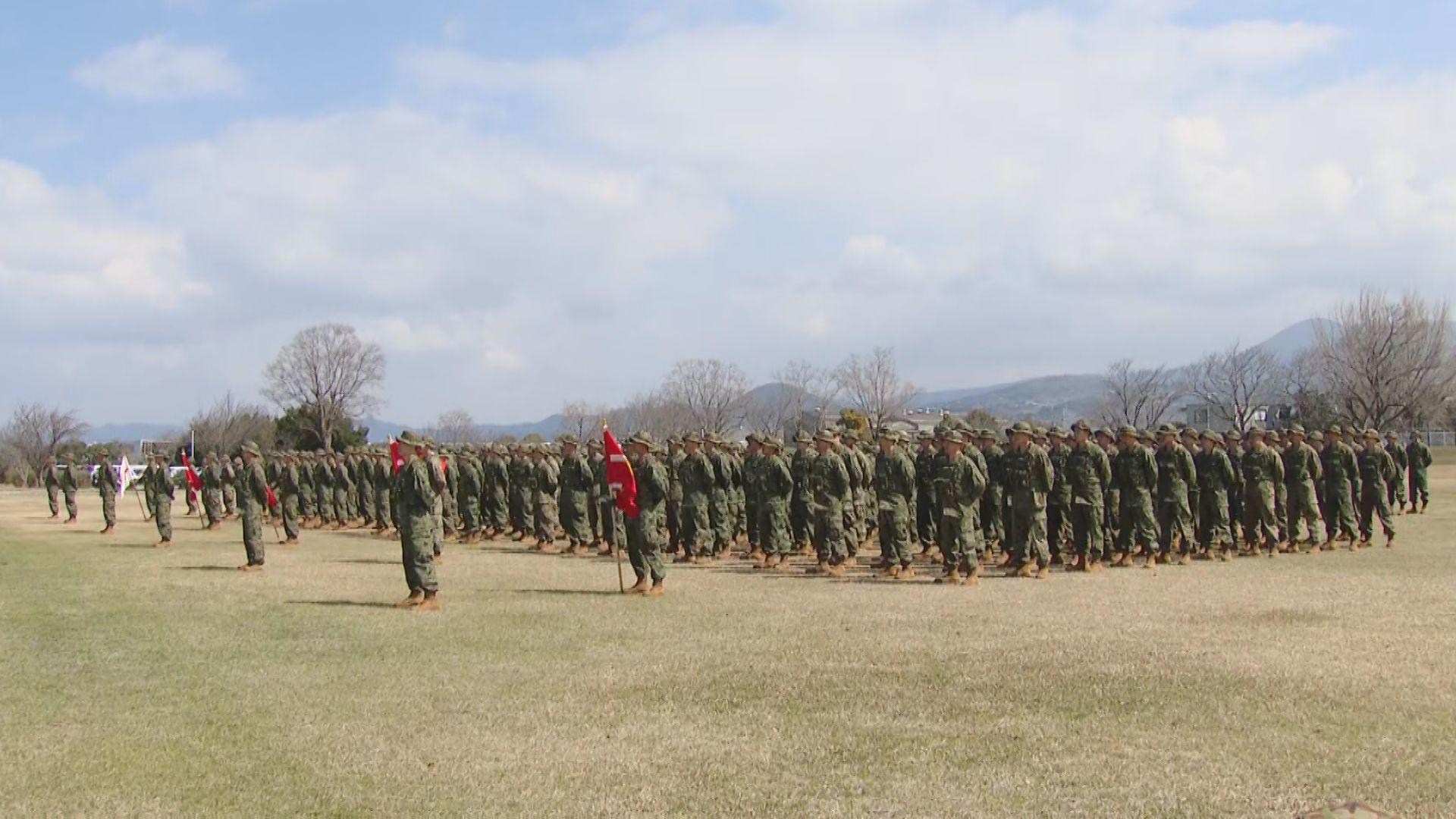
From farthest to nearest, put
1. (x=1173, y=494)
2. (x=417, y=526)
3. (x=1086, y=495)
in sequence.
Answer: (x=1173, y=494)
(x=1086, y=495)
(x=417, y=526)

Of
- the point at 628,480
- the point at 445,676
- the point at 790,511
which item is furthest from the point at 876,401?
the point at 445,676

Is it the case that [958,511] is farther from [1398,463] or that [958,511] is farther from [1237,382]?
[1237,382]

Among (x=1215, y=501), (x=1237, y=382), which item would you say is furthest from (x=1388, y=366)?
(x=1215, y=501)

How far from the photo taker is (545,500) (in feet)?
71.8

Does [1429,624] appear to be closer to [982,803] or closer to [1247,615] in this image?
[1247,615]

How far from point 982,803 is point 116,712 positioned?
20.2 ft

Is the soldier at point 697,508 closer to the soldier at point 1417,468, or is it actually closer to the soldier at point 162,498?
the soldier at point 162,498

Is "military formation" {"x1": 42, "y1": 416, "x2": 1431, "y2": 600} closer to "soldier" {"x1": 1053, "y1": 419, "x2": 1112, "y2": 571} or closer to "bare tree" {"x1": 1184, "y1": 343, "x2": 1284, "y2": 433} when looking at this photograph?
"soldier" {"x1": 1053, "y1": 419, "x2": 1112, "y2": 571}

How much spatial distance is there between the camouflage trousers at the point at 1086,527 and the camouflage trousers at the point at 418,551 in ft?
27.8

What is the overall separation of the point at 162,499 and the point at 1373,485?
2215cm

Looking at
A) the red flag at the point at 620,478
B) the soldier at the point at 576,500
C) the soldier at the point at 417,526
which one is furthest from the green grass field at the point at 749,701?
the soldier at the point at 576,500

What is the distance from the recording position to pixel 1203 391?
2810 inches

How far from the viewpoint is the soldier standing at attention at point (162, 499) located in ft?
74.6

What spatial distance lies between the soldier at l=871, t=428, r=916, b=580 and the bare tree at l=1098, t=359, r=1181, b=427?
51.9m
